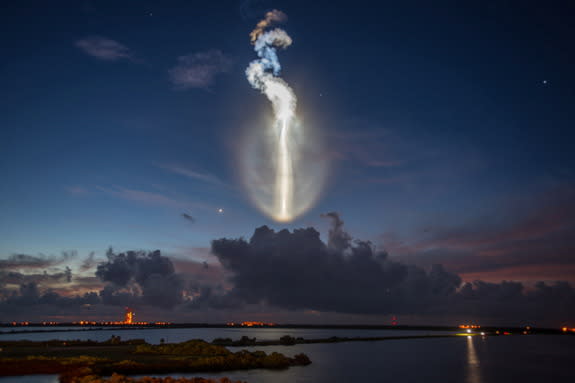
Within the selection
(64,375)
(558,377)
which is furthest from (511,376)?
(64,375)

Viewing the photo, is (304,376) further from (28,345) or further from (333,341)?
(333,341)

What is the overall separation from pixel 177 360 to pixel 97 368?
38.8 ft

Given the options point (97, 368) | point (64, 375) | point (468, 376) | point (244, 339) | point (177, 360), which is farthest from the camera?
point (244, 339)

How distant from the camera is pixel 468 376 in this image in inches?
2697

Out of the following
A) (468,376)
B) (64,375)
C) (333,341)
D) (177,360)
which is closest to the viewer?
(64,375)

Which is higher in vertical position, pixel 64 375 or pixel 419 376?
pixel 64 375

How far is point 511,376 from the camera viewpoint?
70.8m

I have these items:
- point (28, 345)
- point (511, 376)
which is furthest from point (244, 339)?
point (511, 376)

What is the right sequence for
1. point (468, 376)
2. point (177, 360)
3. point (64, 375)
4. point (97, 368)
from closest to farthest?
point (64, 375), point (97, 368), point (177, 360), point (468, 376)

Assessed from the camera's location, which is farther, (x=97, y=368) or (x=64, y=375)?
(x=97, y=368)

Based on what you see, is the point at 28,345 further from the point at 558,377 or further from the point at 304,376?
the point at 558,377

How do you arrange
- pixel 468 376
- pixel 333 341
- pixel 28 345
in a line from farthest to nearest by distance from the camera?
pixel 333 341 < pixel 28 345 < pixel 468 376

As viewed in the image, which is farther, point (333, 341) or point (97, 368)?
point (333, 341)

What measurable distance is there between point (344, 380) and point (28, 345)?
6133 centimetres
